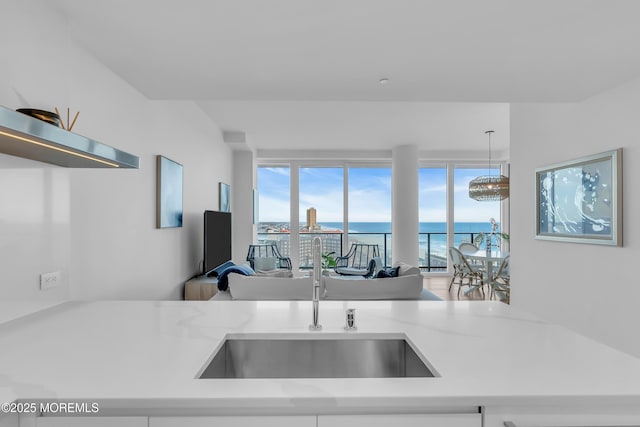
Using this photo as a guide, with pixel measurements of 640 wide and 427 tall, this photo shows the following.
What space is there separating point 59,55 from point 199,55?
70 centimetres

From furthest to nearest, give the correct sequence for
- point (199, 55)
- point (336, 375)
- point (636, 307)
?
point (636, 307) < point (199, 55) < point (336, 375)

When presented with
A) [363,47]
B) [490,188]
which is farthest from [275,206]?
[363,47]

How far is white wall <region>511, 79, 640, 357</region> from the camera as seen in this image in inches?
102

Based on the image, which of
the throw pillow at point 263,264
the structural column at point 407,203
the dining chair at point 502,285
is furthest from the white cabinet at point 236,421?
the structural column at point 407,203

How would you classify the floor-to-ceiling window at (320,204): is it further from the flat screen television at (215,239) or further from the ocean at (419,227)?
the flat screen television at (215,239)

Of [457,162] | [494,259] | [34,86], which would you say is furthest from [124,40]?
[457,162]

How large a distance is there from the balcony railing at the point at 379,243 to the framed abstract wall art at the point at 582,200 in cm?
409

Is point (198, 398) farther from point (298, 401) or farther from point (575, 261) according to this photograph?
Result: point (575, 261)

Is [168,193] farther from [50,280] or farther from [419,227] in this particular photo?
[419,227]

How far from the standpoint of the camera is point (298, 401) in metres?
0.83

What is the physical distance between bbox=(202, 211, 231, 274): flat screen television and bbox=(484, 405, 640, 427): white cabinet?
3784 mm

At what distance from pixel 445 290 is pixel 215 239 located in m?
3.96

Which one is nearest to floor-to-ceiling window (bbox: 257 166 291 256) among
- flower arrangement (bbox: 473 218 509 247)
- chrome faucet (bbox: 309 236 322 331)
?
flower arrangement (bbox: 473 218 509 247)

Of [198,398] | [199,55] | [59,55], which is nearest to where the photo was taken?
[198,398]
